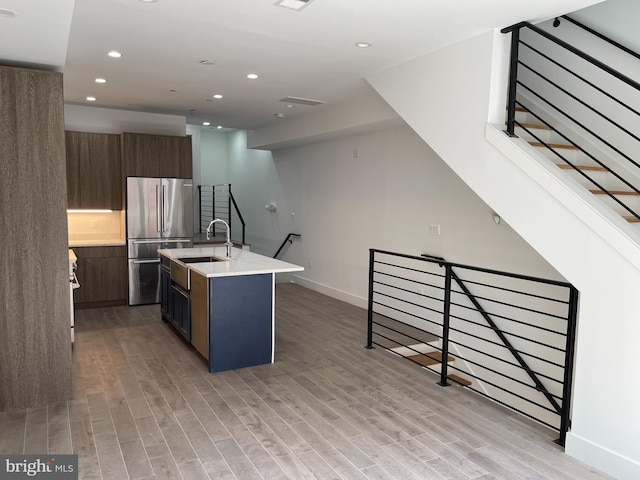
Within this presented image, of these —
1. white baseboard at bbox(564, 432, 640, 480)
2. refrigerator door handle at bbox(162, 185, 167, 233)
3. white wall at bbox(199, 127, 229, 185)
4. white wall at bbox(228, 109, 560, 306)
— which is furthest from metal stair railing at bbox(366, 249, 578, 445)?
white wall at bbox(199, 127, 229, 185)

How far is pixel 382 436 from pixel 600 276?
1.73 meters

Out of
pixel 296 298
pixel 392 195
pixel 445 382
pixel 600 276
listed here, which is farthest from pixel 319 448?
pixel 296 298

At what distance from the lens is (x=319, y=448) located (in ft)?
10.3

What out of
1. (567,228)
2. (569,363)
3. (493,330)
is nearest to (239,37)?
(567,228)

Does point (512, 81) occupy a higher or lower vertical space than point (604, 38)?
lower

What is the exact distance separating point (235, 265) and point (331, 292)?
10.7ft

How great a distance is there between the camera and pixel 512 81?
12.3 feet

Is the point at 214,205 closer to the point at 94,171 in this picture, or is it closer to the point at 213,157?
the point at 213,157

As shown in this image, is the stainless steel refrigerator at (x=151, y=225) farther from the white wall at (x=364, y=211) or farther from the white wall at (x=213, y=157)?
the white wall at (x=213, y=157)

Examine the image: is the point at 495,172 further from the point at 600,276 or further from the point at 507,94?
the point at 600,276

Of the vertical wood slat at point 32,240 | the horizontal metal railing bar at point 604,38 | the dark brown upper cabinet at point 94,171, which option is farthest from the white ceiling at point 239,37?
the dark brown upper cabinet at point 94,171

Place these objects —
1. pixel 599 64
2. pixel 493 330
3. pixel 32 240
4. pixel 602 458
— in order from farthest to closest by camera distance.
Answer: pixel 493 330 < pixel 32 240 < pixel 599 64 < pixel 602 458

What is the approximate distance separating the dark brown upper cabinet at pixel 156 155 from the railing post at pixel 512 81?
489cm

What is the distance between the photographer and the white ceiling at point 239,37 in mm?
3223
